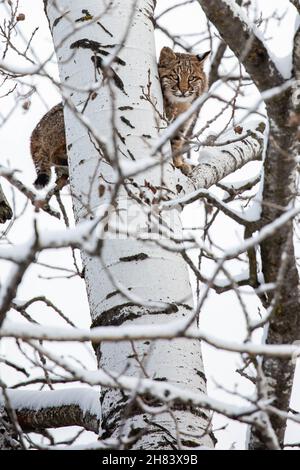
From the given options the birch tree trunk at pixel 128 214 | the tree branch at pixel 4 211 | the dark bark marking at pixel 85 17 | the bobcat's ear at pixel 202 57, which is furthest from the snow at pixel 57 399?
the bobcat's ear at pixel 202 57

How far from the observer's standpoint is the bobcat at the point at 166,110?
592 cm

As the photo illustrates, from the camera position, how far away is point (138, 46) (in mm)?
3932

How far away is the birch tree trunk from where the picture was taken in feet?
9.75

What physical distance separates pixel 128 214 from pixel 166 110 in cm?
289

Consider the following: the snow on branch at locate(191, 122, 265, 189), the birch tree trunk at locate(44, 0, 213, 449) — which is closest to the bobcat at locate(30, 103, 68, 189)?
the snow on branch at locate(191, 122, 265, 189)

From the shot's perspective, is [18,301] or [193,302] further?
[18,301]

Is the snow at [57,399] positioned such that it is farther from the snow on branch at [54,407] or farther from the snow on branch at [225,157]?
the snow on branch at [225,157]

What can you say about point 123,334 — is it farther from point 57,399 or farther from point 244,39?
point 57,399

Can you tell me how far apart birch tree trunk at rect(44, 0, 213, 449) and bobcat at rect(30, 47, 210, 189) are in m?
1.76

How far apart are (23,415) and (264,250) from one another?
179 centimetres

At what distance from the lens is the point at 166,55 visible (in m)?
6.42

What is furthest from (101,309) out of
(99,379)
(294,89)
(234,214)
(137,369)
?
(294,89)
